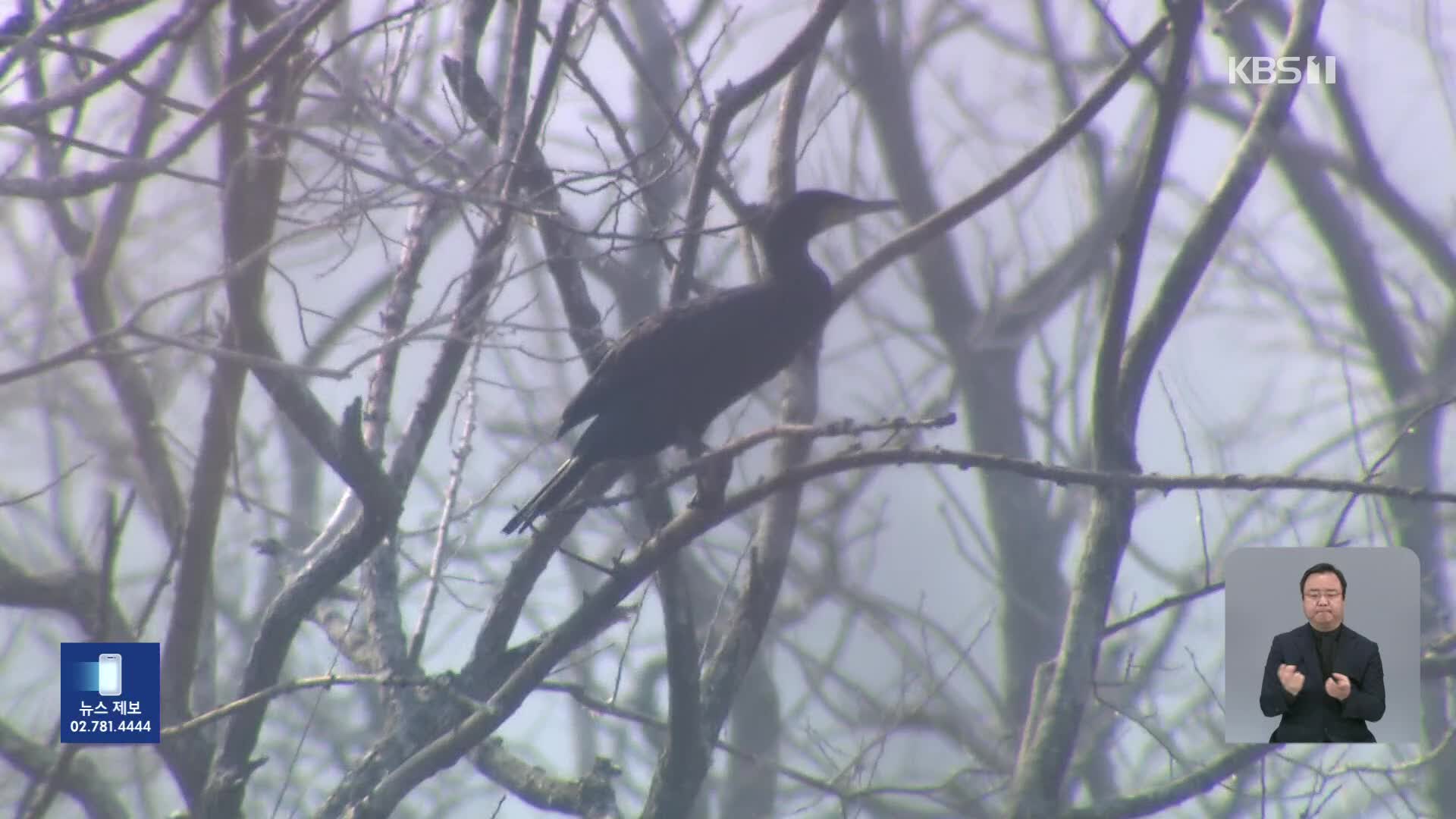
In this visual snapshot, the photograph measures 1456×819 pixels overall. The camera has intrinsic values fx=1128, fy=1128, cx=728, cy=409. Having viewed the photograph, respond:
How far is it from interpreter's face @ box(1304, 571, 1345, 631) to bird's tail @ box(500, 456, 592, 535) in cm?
178

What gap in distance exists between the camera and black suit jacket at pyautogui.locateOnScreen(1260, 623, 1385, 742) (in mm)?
2621

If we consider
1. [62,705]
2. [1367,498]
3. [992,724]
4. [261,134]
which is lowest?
[62,705]

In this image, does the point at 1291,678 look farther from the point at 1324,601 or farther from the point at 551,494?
the point at 551,494

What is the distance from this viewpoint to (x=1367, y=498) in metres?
3.88

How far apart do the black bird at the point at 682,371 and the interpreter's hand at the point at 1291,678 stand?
147 centimetres

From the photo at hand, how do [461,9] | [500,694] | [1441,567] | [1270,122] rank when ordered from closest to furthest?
[500,694] < [1270,122] < [461,9] < [1441,567]

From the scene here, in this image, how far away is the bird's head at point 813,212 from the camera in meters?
3.52

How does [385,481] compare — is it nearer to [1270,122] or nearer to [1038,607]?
[1270,122]

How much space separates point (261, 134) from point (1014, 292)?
18.3ft

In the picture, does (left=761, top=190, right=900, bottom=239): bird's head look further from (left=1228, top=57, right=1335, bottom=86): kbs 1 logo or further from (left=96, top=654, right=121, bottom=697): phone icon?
(left=96, top=654, right=121, bottom=697): phone icon

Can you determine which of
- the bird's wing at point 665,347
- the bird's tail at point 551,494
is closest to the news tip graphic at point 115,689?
the bird's tail at point 551,494

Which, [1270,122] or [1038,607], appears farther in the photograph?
[1038,607]

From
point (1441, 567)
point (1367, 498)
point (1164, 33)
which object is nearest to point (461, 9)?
point (1164, 33)

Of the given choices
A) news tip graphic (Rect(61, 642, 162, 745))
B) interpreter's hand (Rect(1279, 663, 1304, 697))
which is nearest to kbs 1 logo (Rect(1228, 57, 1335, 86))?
interpreter's hand (Rect(1279, 663, 1304, 697))
